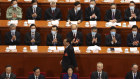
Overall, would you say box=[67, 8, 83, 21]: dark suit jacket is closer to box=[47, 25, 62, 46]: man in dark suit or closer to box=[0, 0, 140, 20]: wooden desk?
box=[0, 0, 140, 20]: wooden desk

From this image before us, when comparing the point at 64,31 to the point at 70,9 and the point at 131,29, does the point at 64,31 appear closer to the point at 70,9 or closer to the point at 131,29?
the point at 70,9

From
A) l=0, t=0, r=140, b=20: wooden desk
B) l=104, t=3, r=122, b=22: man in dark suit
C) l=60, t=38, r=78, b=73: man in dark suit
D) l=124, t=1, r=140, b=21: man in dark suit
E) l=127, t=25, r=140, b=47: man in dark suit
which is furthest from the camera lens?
l=0, t=0, r=140, b=20: wooden desk

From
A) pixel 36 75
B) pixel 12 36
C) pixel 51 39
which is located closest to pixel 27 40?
pixel 12 36

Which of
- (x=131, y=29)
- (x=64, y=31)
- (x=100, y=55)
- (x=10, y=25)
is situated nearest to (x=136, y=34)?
(x=131, y=29)

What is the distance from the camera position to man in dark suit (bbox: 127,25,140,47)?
7.73 meters

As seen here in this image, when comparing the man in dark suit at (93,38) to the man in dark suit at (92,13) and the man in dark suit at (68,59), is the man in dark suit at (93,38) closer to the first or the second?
the man in dark suit at (92,13)

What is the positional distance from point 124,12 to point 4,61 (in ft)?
12.7

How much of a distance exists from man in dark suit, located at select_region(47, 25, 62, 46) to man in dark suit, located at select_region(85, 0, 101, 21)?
1.32 meters

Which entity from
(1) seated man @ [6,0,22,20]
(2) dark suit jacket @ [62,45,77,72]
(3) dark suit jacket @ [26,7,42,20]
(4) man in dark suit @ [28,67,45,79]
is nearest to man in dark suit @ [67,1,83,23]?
(3) dark suit jacket @ [26,7,42,20]

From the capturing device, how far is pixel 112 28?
306 inches

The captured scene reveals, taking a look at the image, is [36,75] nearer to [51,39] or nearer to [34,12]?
[51,39]

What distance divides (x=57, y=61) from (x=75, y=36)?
90 cm

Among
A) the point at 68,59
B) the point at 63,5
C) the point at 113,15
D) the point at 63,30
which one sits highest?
the point at 63,5

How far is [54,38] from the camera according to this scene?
25.8 feet
